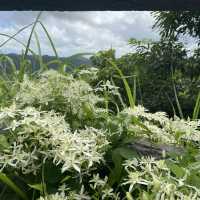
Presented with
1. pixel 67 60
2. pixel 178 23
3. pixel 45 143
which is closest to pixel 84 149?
pixel 45 143

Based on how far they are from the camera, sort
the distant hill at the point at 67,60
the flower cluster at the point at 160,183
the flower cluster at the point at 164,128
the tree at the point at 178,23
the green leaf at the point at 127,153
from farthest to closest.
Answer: the tree at the point at 178,23 < the distant hill at the point at 67,60 < the flower cluster at the point at 164,128 < the green leaf at the point at 127,153 < the flower cluster at the point at 160,183

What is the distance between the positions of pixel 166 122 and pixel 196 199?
0.32 metres

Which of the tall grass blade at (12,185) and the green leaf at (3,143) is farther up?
the green leaf at (3,143)

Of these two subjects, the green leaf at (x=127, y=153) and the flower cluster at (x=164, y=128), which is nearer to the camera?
the green leaf at (x=127, y=153)

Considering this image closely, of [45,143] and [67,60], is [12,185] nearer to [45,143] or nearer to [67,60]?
[45,143]

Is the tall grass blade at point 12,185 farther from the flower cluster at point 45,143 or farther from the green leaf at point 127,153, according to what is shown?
the green leaf at point 127,153

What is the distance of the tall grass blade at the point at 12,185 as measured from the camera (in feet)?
2.79

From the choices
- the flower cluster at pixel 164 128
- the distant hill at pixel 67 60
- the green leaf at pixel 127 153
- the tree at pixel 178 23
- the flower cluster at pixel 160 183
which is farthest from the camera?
the tree at pixel 178 23

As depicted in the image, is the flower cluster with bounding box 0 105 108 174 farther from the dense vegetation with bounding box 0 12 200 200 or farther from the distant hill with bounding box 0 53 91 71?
the distant hill with bounding box 0 53 91 71

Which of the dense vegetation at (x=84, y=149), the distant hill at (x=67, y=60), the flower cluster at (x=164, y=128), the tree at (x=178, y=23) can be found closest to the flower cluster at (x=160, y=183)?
the dense vegetation at (x=84, y=149)

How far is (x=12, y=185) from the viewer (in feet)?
2.83

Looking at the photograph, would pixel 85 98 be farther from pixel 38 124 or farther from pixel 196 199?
pixel 196 199

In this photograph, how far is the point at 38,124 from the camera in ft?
2.90

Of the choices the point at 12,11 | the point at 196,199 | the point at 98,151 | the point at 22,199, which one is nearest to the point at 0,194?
the point at 22,199
